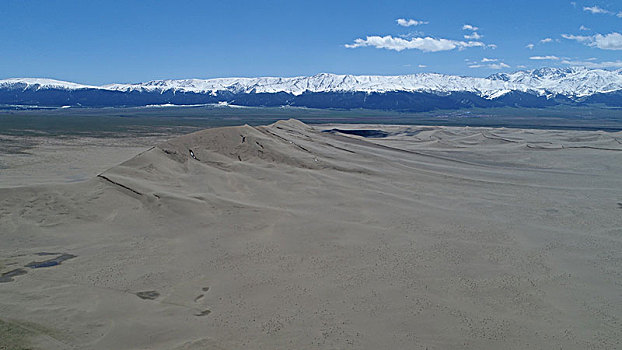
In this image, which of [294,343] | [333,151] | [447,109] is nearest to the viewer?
[294,343]

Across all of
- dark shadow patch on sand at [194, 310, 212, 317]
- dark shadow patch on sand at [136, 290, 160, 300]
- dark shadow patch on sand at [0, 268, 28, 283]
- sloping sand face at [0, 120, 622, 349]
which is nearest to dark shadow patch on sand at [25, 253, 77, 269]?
sloping sand face at [0, 120, 622, 349]

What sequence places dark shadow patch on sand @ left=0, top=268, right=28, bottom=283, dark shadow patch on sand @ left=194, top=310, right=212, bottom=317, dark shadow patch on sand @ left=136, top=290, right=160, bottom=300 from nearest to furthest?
dark shadow patch on sand @ left=194, top=310, right=212, bottom=317 → dark shadow patch on sand @ left=136, top=290, right=160, bottom=300 → dark shadow patch on sand @ left=0, top=268, right=28, bottom=283

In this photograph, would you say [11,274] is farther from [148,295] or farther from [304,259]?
[304,259]

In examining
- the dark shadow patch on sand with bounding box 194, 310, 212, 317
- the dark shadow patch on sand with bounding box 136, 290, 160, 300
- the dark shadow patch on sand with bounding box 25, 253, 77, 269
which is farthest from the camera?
the dark shadow patch on sand with bounding box 25, 253, 77, 269

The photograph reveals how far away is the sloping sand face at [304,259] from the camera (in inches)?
435

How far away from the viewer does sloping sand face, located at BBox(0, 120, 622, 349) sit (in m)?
11.1

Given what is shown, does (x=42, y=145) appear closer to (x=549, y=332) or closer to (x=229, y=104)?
(x=549, y=332)

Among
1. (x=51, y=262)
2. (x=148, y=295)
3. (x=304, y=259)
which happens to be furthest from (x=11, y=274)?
(x=304, y=259)

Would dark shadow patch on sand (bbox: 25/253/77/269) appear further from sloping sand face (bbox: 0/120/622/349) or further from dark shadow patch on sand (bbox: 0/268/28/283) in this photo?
dark shadow patch on sand (bbox: 0/268/28/283)

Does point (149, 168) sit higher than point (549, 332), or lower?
higher

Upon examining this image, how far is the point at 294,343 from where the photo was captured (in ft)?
34.4

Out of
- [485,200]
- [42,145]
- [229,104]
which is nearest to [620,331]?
[485,200]

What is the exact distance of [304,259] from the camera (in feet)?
51.9

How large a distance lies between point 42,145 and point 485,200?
39716 mm
